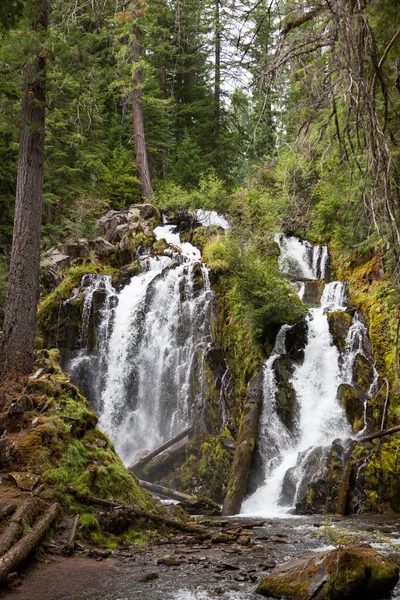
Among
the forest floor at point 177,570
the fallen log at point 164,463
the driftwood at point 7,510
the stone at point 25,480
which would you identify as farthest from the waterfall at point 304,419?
the driftwood at point 7,510

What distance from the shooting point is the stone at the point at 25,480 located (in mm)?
6773

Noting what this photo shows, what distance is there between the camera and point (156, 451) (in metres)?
14.1

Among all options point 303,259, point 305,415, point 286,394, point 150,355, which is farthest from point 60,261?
point 305,415

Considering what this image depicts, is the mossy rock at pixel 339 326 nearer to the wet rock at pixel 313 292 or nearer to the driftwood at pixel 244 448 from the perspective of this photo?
the wet rock at pixel 313 292

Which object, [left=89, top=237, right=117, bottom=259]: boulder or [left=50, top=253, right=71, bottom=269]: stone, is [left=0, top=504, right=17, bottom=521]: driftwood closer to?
[left=50, top=253, right=71, bottom=269]: stone

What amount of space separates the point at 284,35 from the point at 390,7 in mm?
1594

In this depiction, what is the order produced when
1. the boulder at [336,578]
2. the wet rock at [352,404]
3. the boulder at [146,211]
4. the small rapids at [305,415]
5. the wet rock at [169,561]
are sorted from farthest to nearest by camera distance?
1. the boulder at [146,211]
2. the wet rock at [352,404]
3. the small rapids at [305,415]
4. the wet rock at [169,561]
5. the boulder at [336,578]

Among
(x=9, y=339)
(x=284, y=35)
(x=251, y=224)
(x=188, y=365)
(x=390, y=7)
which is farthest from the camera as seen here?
(x=251, y=224)

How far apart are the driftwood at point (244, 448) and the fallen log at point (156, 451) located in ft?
7.25

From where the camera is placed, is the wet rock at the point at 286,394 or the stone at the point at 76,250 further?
the stone at the point at 76,250

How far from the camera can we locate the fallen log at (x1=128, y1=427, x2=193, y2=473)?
13666 millimetres

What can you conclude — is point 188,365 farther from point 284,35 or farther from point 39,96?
point 284,35

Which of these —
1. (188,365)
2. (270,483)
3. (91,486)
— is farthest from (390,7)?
(188,365)

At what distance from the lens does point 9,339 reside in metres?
9.54
